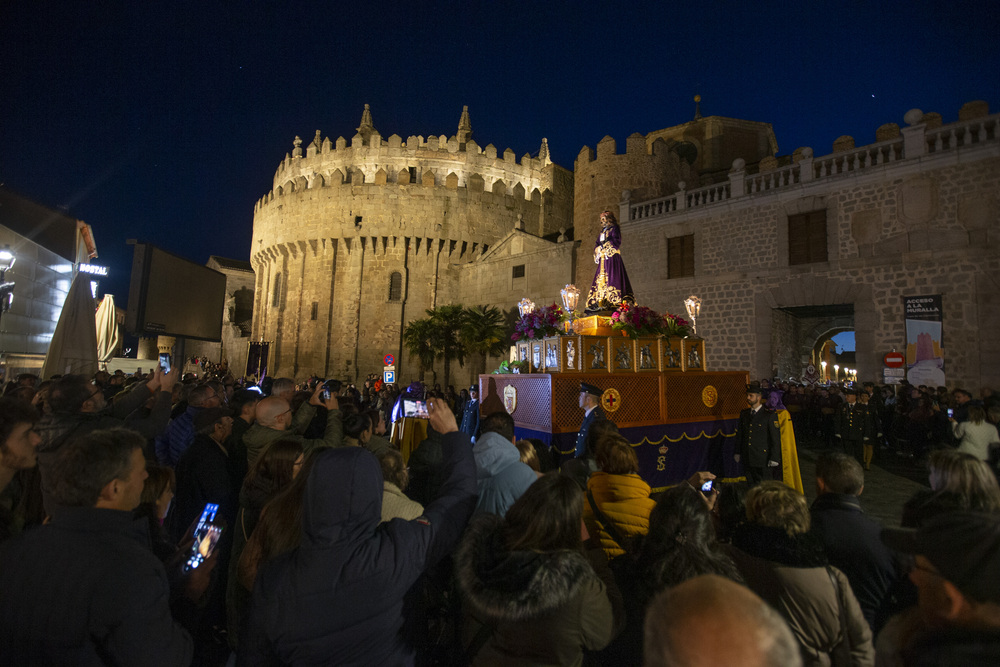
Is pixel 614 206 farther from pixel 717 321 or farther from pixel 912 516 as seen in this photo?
pixel 912 516

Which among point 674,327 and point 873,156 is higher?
point 873,156

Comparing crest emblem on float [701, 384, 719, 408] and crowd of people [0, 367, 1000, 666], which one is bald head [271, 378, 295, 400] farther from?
crest emblem on float [701, 384, 719, 408]

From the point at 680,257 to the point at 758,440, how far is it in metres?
11.6

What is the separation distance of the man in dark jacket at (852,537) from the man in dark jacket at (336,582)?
2.11 meters

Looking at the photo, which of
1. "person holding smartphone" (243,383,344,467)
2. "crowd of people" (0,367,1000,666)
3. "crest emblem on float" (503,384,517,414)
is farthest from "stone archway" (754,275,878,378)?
"person holding smartphone" (243,383,344,467)

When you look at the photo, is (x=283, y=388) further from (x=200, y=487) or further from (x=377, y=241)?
(x=377, y=241)

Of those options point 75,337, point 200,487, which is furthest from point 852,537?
point 75,337

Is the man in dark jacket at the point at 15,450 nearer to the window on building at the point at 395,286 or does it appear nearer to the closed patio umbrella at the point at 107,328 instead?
the closed patio umbrella at the point at 107,328

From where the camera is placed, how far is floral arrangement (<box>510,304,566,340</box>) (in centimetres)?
821

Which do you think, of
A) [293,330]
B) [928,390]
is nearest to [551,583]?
[928,390]

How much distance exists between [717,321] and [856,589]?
1453cm

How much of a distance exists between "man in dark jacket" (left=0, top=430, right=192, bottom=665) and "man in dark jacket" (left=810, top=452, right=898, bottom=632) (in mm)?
2863

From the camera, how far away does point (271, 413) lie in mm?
3748

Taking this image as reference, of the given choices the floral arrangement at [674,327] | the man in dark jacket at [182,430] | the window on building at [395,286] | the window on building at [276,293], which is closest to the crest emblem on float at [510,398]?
the floral arrangement at [674,327]
